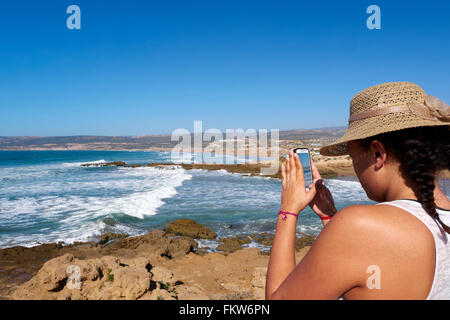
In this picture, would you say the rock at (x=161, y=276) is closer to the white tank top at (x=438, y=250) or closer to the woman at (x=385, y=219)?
the woman at (x=385, y=219)

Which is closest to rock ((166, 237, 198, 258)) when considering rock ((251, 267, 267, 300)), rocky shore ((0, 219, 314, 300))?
rocky shore ((0, 219, 314, 300))

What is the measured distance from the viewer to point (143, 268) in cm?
573

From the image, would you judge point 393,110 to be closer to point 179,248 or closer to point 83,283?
point 83,283

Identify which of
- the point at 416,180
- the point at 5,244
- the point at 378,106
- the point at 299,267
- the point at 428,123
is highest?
the point at 378,106

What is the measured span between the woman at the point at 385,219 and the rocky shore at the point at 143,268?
4871 mm

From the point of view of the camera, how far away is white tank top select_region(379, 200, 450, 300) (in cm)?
96

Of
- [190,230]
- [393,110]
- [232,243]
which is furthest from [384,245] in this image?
[190,230]

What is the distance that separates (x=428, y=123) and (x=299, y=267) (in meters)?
0.79

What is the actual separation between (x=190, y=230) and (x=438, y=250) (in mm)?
9930

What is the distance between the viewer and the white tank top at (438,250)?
0.96 meters

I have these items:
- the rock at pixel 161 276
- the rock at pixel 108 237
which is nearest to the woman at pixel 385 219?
the rock at pixel 161 276

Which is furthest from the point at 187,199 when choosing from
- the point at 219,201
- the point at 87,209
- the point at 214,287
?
the point at 214,287
